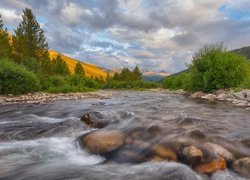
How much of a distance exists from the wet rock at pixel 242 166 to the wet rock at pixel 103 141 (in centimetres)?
311

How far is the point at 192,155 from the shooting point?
21.4 feet

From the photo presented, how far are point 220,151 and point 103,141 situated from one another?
129 inches

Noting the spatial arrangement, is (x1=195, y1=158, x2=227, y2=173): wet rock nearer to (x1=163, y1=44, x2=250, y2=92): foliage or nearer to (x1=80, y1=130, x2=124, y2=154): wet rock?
(x1=80, y1=130, x2=124, y2=154): wet rock

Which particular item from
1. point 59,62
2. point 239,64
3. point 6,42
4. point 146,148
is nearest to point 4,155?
point 146,148

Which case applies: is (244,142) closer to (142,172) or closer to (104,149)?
(142,172)

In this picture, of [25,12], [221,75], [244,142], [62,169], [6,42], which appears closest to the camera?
[62,169]

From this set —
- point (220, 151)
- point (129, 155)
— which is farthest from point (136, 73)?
point (220, 151)

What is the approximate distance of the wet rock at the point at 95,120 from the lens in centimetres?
1123

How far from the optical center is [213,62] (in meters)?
29.6

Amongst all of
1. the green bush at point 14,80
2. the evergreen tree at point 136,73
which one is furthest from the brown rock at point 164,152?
the evergreen tree at point 136,73

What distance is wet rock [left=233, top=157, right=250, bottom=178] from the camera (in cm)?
598

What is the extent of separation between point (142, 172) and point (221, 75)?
24199 millimetres

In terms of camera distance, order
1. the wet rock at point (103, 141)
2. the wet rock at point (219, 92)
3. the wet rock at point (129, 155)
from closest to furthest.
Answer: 1. the wet rock at point (129, 155)
2. the wet rock at point (103, 141)
3. the wet rock at point (219, 92)

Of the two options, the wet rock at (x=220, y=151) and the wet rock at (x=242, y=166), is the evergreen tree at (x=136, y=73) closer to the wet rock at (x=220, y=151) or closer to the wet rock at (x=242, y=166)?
the wet rock at (x=220, y=151)
